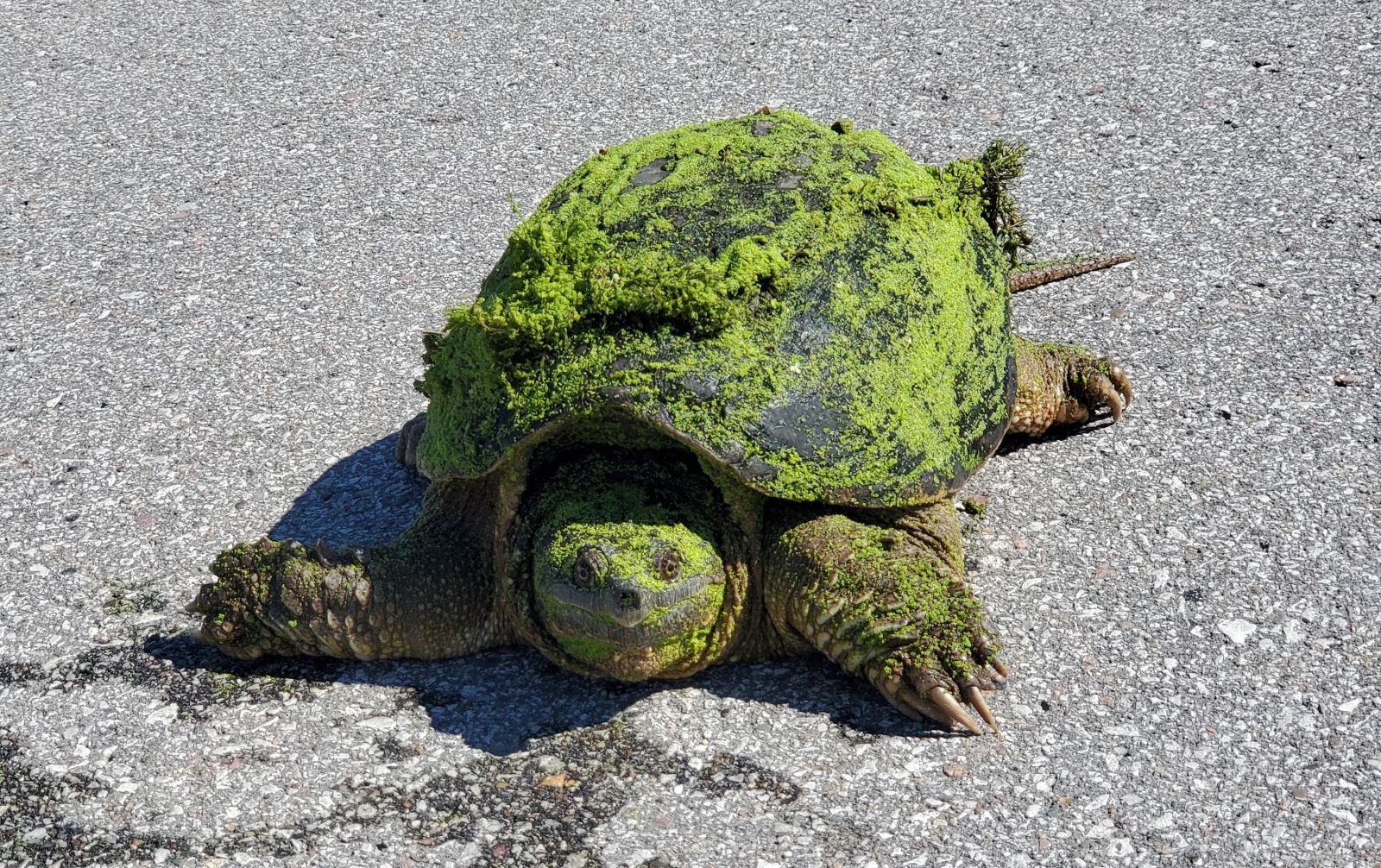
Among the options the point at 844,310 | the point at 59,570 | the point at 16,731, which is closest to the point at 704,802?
the point at 844,310

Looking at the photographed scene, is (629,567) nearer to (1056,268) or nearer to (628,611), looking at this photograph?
(628,611)

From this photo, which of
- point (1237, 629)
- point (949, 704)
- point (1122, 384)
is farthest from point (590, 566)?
point (1122, 384)

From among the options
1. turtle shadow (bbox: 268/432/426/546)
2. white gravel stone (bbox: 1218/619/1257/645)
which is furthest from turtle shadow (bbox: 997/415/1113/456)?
turtle shadow (bbox: 268/432/426/546)

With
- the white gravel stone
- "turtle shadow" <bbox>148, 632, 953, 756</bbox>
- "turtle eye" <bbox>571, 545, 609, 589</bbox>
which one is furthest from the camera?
the white gravel stone

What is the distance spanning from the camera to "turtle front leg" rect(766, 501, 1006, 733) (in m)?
2.67

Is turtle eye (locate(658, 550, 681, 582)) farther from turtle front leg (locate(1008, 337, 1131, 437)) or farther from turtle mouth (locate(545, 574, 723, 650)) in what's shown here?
turtle front leg (locate(1008, 337, 1131, 437))

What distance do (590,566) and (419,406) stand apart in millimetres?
1584

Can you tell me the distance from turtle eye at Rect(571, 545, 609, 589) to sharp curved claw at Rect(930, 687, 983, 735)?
0.65 meters

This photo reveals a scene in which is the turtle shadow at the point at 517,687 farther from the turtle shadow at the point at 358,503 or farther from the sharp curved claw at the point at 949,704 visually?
the turtle shadow at the point at 358,503

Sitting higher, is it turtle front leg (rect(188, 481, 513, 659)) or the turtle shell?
the turtle shell

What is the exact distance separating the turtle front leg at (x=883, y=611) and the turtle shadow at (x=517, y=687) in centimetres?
9

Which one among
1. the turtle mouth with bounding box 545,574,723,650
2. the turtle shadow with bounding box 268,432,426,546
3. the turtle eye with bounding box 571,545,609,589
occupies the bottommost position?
the turtle shadow with bounding box 268,432,426,546

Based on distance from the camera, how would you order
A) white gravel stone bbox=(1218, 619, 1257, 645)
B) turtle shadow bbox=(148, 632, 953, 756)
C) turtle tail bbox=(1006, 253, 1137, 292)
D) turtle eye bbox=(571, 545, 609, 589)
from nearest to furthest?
1. turtle eye bbox=(571, 545, 609, 589)
2. turtle shadow bbox=(148, 632, 953, 756)
3. white gravel stone bbox=(1218, 619, 1257, 645)
4. turtle tail bbox=(1006, 253, 1137, 292)

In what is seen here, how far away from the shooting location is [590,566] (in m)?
2.55
